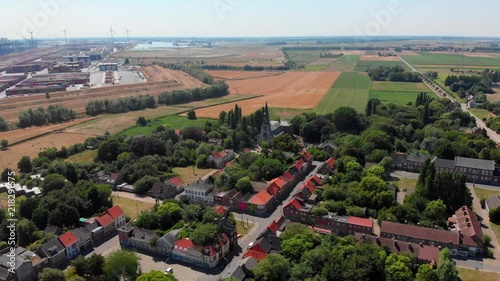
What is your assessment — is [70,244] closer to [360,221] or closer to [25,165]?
[25,165]

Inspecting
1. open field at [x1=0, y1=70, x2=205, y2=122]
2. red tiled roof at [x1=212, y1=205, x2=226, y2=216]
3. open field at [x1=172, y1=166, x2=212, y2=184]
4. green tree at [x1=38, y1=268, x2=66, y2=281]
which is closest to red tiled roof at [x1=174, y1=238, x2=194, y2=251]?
red tiled roof at [x1=212, y1=205, x2=226, y2=216]

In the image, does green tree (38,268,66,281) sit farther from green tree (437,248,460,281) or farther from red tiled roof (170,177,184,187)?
green tree (437,248,460,281)

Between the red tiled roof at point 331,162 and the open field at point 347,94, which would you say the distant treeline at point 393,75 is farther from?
the red tiled roof at point 331,162

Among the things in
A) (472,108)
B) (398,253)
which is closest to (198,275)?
(398,253)

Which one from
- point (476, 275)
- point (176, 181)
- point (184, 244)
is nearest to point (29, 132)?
point (176, 181)

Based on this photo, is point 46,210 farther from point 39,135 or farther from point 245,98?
point 245,98

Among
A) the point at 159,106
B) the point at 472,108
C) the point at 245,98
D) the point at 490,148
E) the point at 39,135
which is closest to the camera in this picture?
the point at 490,148
